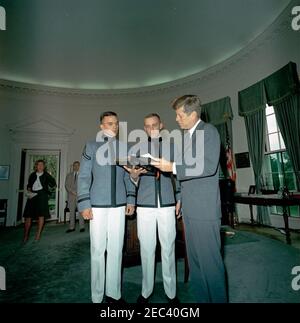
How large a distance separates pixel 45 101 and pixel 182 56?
497cm

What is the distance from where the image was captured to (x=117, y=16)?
4.45 m

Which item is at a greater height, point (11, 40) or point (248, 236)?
point (11, 40)

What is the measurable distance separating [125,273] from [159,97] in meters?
6.35

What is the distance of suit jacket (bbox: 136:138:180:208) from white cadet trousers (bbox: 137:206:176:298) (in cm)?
7

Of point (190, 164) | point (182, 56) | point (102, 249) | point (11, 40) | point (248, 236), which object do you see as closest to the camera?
point (190, 164)

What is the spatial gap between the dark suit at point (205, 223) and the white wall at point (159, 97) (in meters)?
4.46

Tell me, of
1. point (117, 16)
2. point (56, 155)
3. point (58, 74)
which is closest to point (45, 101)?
point (58, 74)

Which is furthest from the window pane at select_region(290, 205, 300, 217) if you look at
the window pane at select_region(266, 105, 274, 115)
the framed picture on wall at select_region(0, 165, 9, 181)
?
the framed picture on wall at select_region(0, 165, 9, 181)

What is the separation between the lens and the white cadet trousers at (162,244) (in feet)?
6.03

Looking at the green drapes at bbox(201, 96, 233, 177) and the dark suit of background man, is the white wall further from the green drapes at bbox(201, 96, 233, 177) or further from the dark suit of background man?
the dark suit of background man

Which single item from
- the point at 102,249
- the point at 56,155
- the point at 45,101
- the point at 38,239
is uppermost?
the point at 45,101

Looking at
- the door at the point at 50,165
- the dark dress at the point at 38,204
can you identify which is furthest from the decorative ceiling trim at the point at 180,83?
the dark dress at the point at 38,204

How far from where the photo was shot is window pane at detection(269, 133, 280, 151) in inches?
206

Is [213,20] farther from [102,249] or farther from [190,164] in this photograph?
[102,249]
